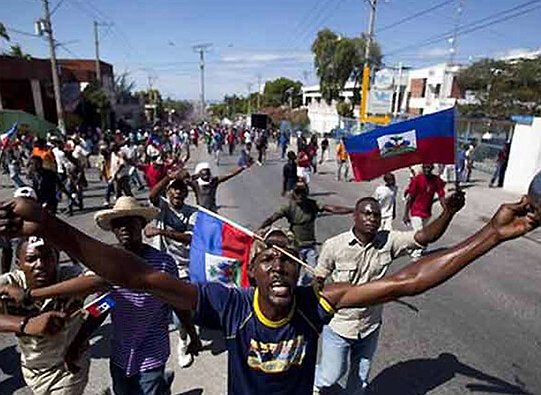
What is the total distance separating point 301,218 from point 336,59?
172 feet

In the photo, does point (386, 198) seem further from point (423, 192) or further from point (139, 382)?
point (139, 382)

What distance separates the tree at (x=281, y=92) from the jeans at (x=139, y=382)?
3556 inches

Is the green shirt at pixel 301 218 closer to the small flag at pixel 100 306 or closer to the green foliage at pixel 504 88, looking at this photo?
the small flag at pixel 100 306

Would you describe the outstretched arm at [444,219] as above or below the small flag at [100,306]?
above

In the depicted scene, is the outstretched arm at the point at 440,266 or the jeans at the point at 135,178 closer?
the outstretched arm at the point at 440,266

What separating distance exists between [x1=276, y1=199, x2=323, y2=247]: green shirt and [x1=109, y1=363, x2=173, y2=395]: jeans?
2932 millimetres

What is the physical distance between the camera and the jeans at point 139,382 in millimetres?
2883

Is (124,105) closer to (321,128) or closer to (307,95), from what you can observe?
(321,128)

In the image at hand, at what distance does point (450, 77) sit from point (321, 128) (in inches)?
545

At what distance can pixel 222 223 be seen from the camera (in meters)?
3.50

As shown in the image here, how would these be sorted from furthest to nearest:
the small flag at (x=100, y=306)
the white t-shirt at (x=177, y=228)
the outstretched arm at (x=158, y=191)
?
the outstretched arm at (x=158, y=191) < the white t-shirt at (x=177, y=228) < the small flag at (x=100, y=306)

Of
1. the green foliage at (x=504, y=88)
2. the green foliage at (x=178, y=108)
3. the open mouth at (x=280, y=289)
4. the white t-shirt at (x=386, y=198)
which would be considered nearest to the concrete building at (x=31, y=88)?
the green foliage at (x=504, y=88)

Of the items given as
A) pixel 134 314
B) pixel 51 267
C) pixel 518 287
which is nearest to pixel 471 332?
pixel 518 287

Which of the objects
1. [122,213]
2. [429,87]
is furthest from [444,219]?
[429,87]
